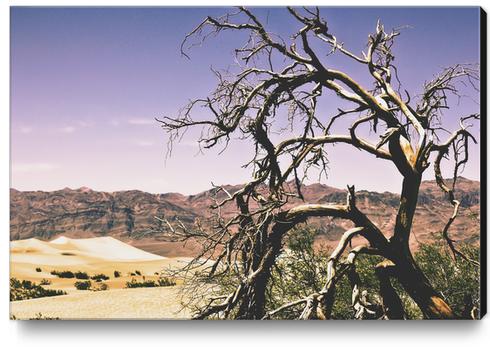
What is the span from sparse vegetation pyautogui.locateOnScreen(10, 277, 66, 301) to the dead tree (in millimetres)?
1351

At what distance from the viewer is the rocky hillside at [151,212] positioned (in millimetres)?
7034

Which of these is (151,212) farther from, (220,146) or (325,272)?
(325,272)

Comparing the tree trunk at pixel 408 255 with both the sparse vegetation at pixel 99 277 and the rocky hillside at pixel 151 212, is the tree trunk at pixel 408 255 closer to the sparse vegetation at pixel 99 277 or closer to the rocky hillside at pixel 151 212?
the rocky hillside at pixel 151 212

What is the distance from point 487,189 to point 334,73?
1.75m

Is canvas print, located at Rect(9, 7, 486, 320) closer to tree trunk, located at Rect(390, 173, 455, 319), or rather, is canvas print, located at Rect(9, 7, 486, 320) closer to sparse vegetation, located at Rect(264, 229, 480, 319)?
tree trunk, located at Rect(390, 173, 455, 319)

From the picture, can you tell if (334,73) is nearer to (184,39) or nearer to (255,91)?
(255,91)

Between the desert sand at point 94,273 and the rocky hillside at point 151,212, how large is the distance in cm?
10

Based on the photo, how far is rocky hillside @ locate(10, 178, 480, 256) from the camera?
7034 mm

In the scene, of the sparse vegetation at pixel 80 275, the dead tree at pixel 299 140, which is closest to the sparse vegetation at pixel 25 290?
the sparse vegetation at pixel 80 275

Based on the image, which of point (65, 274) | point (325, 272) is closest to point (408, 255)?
point (325, 272)

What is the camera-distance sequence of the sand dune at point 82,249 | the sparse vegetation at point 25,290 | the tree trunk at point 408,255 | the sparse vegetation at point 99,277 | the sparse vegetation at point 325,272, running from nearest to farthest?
the sparse vegetation at point 25,290 → the sand dune at point 82,249 → the tree trunk at point 408,255 → the sparse vegetation at point 99,277 → the sparse vegetation at point 325,272

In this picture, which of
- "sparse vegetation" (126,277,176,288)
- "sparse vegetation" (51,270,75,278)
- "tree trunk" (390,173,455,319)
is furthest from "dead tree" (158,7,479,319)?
"sparse vegetation" (51,270,75,278)

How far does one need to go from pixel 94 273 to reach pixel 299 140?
236cm

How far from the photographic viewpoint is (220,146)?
23.4ft
